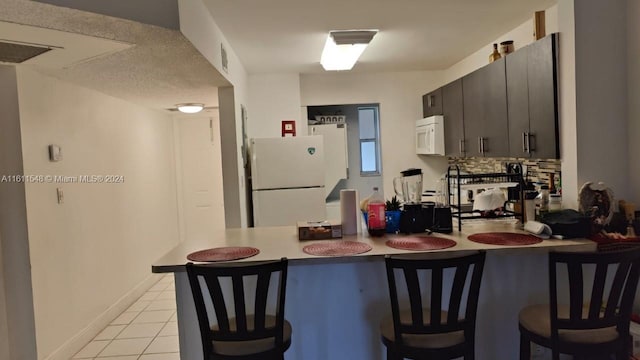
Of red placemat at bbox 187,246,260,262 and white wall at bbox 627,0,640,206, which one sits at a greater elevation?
white wall at bbox 627,0,640,206

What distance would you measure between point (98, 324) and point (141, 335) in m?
0.40

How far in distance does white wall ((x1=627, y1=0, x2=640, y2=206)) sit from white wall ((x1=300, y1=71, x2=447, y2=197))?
9.21 feet

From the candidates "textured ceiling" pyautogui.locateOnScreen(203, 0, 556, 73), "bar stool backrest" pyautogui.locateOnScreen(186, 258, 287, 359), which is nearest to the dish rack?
"textured ceiling" pyautogui.locateOnScreen(203, 0, 556, 73)

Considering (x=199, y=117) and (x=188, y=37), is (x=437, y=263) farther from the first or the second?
(x=199, y=117)

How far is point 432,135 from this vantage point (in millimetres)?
4680

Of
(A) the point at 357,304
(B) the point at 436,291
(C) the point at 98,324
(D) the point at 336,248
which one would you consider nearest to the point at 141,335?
(C) the point at 98,324

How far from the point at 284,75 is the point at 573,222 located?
3507 millimetres

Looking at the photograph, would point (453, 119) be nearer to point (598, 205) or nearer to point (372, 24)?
point (372, 24)

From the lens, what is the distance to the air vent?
2348 millimetres

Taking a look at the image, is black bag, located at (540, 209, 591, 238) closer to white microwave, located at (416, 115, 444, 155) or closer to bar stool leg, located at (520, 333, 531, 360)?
bar stool leg, located at (520, 333, 531, 360)

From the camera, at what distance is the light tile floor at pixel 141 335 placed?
3285 millimetres

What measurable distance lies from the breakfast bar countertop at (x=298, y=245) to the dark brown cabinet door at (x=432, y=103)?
83.6 inches

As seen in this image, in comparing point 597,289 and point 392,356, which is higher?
point 597,289

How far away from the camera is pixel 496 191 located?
2.58 m
